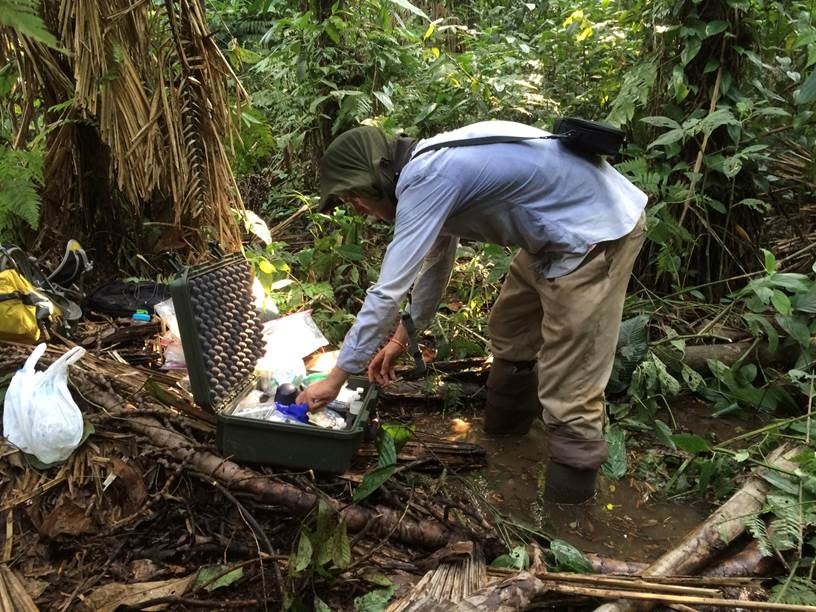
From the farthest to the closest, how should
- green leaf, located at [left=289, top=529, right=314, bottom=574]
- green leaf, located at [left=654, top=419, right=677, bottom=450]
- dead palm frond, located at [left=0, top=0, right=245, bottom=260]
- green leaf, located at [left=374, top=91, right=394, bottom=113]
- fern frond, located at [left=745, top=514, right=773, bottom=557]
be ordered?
green leaf, located at [left=374, top=91, right=394, bottom=113] → dead palm frond, located at [left=0, top=0, right=245, bottom=260] → green leaf, located at [left=654, top=419, right=677, bottom=450] → fern frond, located at [left=745, top=514, right=773, bottom=557] → green leaf, located at [left=289, top=529, right=314, bottom=574]

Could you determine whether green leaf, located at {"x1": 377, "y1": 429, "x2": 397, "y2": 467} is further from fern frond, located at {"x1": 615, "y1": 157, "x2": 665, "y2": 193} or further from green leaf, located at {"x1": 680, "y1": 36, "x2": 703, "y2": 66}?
green leaf, located at {"x1": 680, "y1": 36, "x2": 703, "y2": 66}

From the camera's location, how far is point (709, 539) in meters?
2.05

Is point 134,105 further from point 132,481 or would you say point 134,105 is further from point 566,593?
point 566,593

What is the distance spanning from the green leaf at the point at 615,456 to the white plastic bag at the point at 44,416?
2155 millimetres

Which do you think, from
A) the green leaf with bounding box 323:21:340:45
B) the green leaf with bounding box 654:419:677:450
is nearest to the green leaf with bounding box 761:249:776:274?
the green leaf with bounding box 654:419:677:450

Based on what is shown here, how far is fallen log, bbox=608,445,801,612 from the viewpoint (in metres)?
1.96

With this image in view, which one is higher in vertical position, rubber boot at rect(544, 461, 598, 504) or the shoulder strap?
the shoulder strap

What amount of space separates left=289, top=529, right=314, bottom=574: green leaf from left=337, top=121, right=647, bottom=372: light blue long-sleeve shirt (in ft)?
1.80

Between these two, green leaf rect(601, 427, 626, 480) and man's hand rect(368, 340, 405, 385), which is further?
green leaf rect(601, 427, 626, 480)

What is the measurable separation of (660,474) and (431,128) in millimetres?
3064

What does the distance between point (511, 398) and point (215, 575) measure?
1.51m

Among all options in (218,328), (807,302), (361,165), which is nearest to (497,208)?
(361,165)

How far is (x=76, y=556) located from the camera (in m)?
2.09

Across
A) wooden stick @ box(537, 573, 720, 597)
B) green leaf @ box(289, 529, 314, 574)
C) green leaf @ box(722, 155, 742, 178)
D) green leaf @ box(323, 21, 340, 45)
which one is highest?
green leaf @ box(323, 21, 340, 45)
